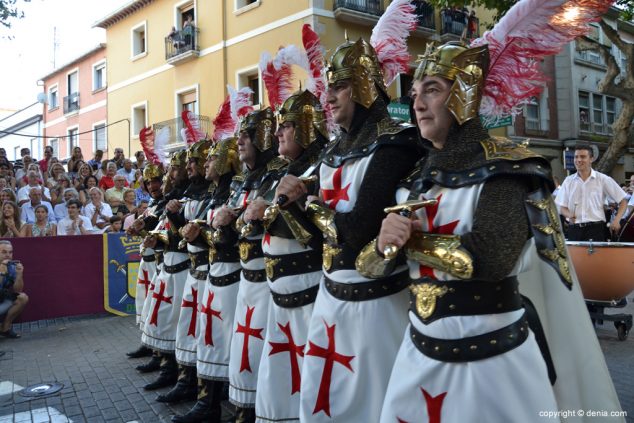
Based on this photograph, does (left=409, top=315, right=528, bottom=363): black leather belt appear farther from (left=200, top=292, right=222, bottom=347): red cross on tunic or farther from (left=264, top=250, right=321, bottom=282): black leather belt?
(left=200, top=292, right=222, bottom=347): red cross on tunic

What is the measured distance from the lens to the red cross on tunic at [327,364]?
97.9 inches

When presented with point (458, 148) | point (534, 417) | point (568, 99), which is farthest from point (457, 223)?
point (568, 99)

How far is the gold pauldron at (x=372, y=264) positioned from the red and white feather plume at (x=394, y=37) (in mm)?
1198

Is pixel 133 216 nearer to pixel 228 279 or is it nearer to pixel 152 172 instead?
pixel 152 172

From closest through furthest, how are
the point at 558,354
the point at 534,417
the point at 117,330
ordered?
1. the point at 534,417
2. the point at 558,354
3. the point at 117,330

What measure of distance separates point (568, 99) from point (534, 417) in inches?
1052

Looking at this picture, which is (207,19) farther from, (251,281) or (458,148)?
(458,148)

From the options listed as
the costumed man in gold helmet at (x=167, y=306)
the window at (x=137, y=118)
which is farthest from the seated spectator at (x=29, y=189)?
the window at (x=137, y=118)

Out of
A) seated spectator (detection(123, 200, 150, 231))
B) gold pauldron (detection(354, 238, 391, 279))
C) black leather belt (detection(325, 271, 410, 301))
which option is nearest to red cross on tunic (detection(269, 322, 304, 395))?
black leather belt (detection(325, 271, 410, 301))

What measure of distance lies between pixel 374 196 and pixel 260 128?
5.75ft

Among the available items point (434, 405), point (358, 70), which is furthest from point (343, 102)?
point (434, 405)

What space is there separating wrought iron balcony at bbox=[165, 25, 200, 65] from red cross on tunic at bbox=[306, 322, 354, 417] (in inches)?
771

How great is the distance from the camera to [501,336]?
1878mm

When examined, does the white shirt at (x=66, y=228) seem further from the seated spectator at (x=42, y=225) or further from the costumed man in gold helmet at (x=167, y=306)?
the costumed man in gold helmet at (x=167, y=306)
